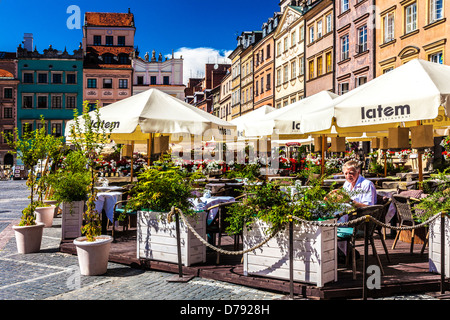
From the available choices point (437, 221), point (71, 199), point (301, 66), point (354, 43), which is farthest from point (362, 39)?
point (437, 221)

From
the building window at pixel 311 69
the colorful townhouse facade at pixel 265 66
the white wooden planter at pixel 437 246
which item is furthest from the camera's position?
the colorful townhouse facade at pixel 265 66

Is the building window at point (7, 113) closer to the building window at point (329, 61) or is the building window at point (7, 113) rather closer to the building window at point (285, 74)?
the building window at point (285, 74)

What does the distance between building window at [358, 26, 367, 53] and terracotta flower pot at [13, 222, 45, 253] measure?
24630mm

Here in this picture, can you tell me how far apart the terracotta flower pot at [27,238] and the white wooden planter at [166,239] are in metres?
2.29

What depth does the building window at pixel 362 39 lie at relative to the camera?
28094 millimetres

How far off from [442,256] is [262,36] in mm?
46997

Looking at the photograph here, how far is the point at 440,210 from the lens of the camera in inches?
220

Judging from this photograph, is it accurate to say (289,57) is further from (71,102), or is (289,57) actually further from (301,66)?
(71,102)

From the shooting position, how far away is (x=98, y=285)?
5.86m

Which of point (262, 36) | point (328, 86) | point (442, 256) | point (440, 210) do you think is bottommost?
point (442, 256)

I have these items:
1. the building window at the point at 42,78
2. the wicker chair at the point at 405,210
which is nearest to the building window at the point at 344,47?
the wicker chair at the point at 405,210

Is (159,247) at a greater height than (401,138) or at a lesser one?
lesser
